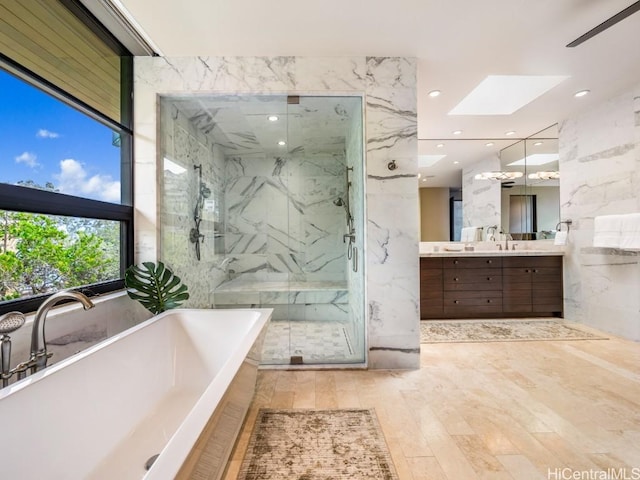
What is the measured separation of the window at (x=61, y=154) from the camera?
5.04ft

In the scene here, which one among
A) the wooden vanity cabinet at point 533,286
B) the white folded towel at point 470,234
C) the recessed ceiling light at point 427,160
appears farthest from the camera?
the recessed ceiling light at point 427,160

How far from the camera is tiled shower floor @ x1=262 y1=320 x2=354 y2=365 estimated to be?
262 centimetres

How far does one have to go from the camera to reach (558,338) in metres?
3.22

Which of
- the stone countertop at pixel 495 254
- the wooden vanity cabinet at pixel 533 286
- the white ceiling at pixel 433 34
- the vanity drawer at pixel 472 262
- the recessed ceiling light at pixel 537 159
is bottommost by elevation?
the wooden vanity cabinet at pixel 533 286

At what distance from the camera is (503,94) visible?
3402 millimetres

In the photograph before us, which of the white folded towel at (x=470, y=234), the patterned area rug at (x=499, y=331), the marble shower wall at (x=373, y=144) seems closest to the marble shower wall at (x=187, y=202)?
the marble shower wall at (x=373, y=144)

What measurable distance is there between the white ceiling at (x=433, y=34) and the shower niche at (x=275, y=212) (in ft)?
1.43

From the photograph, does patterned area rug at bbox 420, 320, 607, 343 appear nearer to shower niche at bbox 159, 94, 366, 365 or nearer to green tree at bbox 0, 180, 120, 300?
shower niche at bbox 159, 94, 366, 365

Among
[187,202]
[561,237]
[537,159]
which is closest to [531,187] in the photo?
[537,159]

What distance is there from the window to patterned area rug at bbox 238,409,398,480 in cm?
146

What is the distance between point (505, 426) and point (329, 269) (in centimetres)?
192

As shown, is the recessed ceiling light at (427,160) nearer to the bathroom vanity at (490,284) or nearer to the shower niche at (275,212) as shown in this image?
the bathroom vanity at (490,284)

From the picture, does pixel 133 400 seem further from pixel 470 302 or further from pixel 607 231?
pixel 607 231

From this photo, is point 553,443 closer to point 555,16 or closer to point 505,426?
point 505,426
